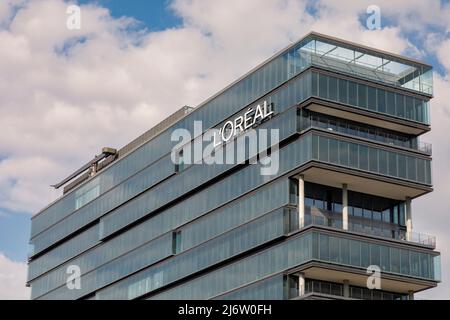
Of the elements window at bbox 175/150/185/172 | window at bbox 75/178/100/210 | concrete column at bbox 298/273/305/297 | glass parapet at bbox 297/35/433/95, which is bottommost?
concrete column at bbox 298/273/305/297

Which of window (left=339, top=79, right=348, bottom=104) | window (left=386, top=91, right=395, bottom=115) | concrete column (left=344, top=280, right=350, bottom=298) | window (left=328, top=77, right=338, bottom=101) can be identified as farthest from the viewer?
window (left=386, top=91, right=395, bottom=115)

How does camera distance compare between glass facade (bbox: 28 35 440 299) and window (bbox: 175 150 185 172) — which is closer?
glass facade (bbox: 28 35 440 299)

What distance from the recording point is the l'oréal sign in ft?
322

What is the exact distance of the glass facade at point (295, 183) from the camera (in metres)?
91.7

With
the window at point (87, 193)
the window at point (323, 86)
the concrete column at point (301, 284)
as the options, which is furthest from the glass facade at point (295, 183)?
the window at point (87, 193)

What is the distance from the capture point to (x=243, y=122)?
101562mm

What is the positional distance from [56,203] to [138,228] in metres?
27.3

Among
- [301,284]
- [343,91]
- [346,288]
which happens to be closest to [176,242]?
[301,284]

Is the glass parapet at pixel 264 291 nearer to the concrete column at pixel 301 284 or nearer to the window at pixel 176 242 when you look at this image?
the concrete column at pixel 301 284

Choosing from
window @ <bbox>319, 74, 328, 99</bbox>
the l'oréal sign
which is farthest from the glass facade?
the l'oréal sign

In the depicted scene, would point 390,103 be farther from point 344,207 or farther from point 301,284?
point 301,284

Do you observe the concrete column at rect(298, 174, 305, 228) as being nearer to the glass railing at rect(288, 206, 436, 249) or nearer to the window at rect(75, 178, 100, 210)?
the glass railing at rect(288, 206, 436, 249)

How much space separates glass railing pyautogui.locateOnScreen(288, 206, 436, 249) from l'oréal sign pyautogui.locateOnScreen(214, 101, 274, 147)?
10807mm

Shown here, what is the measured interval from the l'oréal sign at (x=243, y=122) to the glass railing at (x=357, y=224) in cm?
1081
